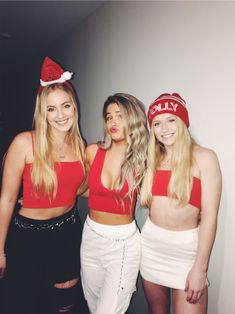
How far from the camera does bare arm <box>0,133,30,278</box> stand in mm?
1844

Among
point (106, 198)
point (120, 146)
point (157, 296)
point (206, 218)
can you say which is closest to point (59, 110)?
point (120, 146)

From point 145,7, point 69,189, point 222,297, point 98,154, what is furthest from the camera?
point 145,7

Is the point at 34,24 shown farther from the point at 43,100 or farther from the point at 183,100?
the point at 183,100

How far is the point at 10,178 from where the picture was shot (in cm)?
186

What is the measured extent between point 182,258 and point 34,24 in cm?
367

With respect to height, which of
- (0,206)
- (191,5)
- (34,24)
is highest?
(34,24)

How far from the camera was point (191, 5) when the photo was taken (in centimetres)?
183

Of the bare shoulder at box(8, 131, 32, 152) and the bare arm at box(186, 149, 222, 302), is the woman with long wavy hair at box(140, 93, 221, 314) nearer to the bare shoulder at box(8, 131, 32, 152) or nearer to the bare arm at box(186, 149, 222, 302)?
the bare arm at box(186, 149, 222, 302)

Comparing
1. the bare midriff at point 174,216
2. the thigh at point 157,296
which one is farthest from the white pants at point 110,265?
the bare midriff at point 174,216

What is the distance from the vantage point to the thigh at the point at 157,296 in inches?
70.8

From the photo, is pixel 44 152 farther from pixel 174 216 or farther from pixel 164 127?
pixel 174 216

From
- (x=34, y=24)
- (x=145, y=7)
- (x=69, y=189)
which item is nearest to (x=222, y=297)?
(x=69, y=189)

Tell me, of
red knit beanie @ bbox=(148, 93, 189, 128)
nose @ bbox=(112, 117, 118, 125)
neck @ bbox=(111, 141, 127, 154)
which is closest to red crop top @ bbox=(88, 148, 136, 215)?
neck @ bbox=(111, 141, 127, 154)

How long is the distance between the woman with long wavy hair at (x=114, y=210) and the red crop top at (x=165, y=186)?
182 millimetres
